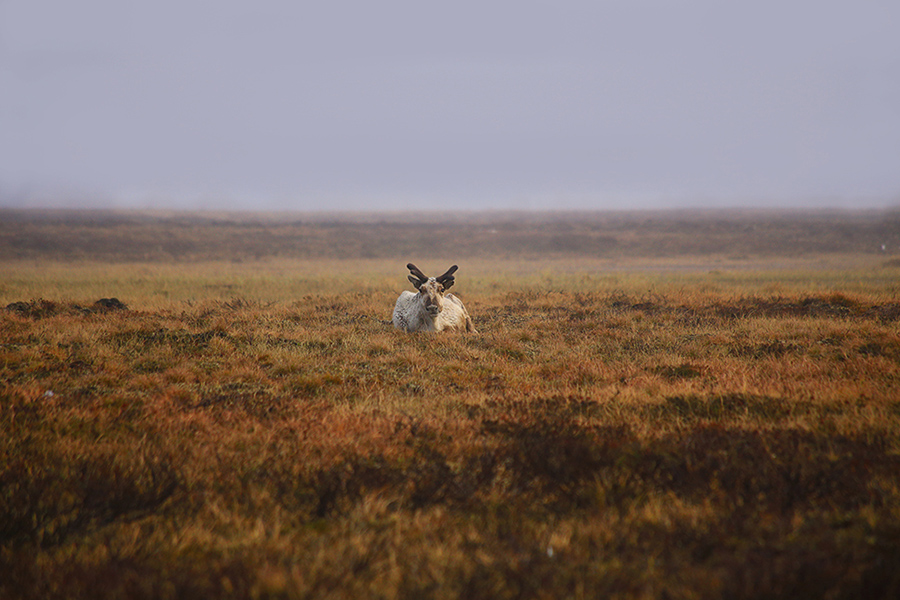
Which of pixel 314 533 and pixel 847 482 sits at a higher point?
pixel 847 482

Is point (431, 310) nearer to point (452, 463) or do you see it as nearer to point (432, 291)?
point (432, 291)

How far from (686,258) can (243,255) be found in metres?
44.9

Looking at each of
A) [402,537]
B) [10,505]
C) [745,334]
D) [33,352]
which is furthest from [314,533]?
[745,334]

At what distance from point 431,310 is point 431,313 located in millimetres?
112

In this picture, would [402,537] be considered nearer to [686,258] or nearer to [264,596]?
[264,596]

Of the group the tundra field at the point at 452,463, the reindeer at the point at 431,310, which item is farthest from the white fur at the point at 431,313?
the tundra field at the point at 452,463

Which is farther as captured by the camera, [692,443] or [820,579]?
[692,443]

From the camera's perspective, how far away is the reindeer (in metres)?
12.7

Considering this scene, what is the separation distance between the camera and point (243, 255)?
55.1 meters

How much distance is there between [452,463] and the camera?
4.86m

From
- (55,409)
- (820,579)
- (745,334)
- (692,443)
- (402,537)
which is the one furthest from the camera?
(745,334)

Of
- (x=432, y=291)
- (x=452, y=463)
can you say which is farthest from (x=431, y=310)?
(x=452, y=463)

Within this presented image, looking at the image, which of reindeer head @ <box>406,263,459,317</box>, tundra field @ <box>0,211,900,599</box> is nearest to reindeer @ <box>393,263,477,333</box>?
reindeer head @ <box>406,263,459,317</box>

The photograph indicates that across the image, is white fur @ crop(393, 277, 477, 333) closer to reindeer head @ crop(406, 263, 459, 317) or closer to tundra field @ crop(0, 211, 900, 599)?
reindeer head @ crop(406, 263, 459, 317)
